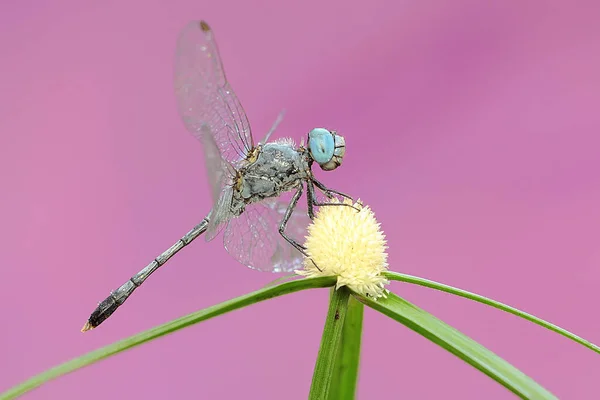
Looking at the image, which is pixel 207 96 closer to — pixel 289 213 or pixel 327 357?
pixel 289 213

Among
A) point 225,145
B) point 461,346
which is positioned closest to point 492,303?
point 461,346

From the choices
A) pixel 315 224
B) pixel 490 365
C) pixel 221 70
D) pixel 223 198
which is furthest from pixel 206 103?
pixel 490 365

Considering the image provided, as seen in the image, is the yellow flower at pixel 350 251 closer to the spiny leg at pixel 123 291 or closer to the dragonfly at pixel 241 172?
the dragonfly at pixel 241 172

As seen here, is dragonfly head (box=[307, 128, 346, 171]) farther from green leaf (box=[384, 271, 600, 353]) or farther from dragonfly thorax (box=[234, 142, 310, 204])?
green leaf (box=[384, 271, 600, 353])

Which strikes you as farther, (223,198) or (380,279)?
(223,198)

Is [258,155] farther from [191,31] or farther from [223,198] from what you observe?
[191,31]
